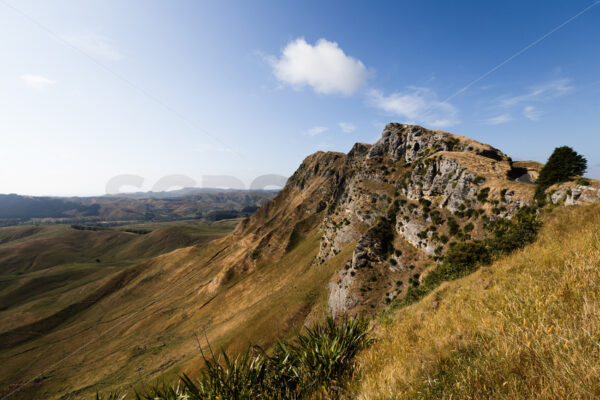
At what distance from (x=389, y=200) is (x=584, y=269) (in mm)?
51757

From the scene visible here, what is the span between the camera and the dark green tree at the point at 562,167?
2492 cm

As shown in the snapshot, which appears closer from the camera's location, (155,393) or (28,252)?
(155,393)

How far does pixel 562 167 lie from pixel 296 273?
171 feet

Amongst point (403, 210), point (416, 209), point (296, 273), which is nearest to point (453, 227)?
point (416, 209)

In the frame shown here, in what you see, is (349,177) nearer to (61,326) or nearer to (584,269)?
(584,269)

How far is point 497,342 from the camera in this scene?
3.81 meters

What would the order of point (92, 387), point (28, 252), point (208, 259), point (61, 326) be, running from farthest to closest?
point (28, 252)
point (208, 259)
point (61, 326)
point (92, 387)

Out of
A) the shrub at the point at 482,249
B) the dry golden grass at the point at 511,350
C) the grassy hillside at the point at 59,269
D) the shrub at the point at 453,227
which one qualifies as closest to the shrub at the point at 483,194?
the shrub at the point at 482,249

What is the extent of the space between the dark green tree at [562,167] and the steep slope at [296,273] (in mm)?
2223

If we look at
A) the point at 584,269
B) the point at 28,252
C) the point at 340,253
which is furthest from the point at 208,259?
the point at 28,252

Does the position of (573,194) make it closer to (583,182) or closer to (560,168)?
(583,182)

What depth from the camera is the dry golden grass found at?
2.82 meters

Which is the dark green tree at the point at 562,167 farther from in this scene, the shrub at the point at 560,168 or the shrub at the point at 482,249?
the shrub at the point at 482,249

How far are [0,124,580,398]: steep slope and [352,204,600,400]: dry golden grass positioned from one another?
18530 millimetres
